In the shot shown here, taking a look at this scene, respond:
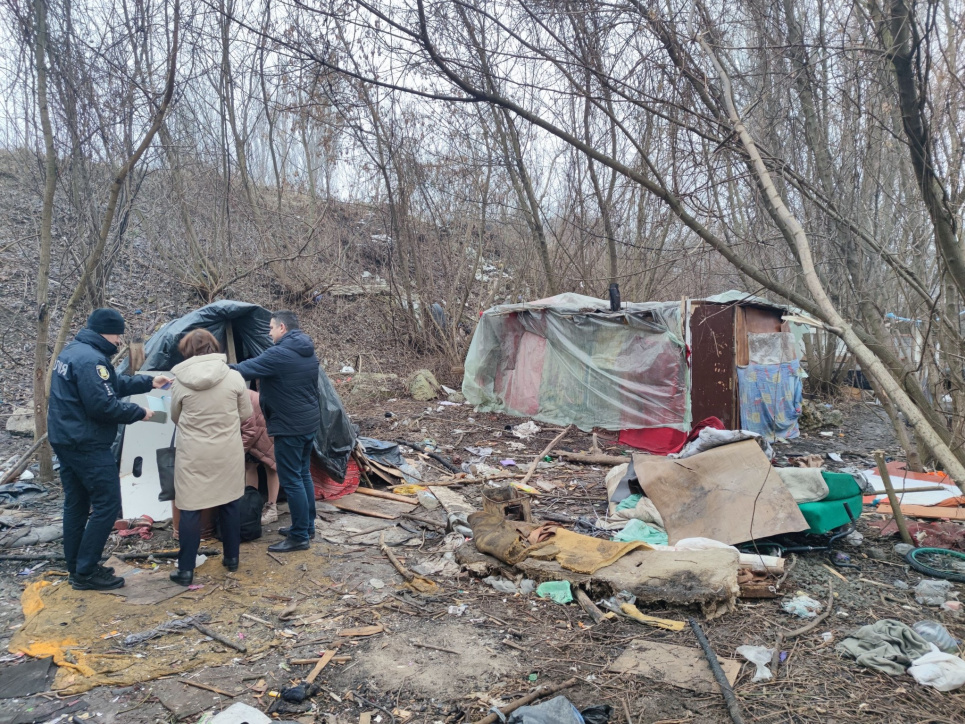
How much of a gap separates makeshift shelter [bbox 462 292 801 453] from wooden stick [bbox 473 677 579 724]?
6610 millimetres

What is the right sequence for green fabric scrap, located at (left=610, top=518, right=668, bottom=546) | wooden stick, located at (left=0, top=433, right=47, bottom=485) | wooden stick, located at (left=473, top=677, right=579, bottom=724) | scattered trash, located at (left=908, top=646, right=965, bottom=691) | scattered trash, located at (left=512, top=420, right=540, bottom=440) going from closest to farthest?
wooden stick, located at (left=473, top=677, right=579, bottom=724), scattered trash, located at (left=908, top=646, right=965, bottom=691), green fabric scrap, located at (left=610, top=518, right=668, bottom=546), wooden stick, located at (left=0, top=433, right=47, bottom=485), scattered trash, located at (left=512, top=420, right=540, bottom=440)

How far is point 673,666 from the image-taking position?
3.61 meters

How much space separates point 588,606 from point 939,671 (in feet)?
6.21

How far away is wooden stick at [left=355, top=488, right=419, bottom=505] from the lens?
657 centimetres

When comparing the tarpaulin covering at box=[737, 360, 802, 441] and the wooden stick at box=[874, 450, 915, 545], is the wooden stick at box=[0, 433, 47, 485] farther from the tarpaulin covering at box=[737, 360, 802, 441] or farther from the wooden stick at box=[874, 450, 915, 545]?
the tarpaulin covering at box=[737, 360, 802, 441]

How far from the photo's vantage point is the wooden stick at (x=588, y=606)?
4.20 meters

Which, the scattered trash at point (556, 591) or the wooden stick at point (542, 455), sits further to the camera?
the wooden stick at point (542, 455)

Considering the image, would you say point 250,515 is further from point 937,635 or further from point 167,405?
point 937,635

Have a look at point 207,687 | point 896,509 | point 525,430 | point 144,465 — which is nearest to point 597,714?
point 207,687

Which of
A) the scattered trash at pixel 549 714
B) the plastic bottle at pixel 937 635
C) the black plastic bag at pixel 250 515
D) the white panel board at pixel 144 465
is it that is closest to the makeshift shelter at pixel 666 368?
the plastic bottle at pixel 937 635

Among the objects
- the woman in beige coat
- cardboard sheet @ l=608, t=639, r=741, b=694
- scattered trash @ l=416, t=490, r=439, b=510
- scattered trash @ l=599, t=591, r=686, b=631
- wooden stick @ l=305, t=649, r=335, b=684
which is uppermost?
the woman in beige coat

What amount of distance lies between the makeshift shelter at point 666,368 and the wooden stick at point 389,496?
4.51 metres

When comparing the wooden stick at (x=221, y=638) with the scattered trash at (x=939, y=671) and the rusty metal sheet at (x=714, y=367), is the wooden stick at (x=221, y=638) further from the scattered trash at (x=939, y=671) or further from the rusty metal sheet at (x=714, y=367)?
the rusty metal sheet at (x=714, y=367)

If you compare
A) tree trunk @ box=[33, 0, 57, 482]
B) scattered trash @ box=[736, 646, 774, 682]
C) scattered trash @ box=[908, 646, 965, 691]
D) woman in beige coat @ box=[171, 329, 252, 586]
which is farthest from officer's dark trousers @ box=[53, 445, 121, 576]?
scattered trash @ box=[908, 646, 965, 691]
